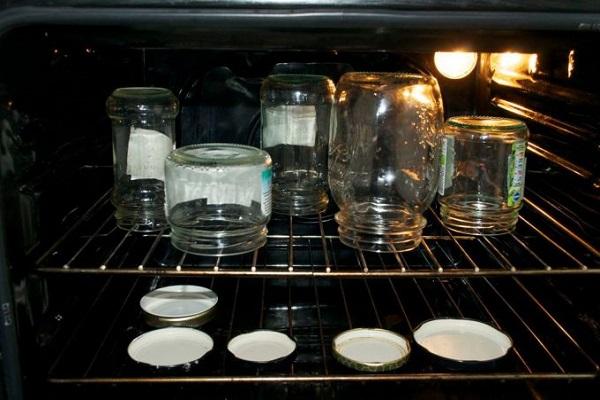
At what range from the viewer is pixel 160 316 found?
1140 millimetres

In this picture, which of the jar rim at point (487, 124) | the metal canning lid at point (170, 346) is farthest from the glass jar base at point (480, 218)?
the metal canning lid at point (170, 346)

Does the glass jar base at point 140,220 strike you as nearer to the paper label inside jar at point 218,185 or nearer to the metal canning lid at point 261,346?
the paper label inside jar at point 218,185

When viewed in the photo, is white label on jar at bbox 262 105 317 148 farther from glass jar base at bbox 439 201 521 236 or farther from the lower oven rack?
glass jar base at bbox 439 201 521 236

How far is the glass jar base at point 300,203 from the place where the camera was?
116 cm

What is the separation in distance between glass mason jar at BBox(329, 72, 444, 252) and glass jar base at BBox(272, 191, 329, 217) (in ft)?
0.22

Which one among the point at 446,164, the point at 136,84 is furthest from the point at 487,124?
the point at 136,84

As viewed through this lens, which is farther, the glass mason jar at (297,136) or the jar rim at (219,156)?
the glass mason jar at (297,136)

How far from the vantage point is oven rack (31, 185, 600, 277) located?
2.87ft

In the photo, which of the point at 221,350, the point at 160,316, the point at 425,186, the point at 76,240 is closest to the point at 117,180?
the point at 76,240

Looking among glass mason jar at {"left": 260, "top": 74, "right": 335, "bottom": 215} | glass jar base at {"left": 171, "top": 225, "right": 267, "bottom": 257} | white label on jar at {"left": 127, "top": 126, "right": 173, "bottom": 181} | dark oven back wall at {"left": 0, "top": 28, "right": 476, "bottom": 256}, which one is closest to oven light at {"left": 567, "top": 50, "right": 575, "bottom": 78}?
dark oven back wall at {"left": 0, "top": 28, "right": 476, "bottom": 256}

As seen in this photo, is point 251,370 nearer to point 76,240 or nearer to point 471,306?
point 76,240

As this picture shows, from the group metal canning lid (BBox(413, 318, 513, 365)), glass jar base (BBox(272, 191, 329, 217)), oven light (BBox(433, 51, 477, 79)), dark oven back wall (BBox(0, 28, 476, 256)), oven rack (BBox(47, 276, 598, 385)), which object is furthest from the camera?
oven light (BBox(433, 51, 477, 79))

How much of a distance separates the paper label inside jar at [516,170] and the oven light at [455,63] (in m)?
0.34

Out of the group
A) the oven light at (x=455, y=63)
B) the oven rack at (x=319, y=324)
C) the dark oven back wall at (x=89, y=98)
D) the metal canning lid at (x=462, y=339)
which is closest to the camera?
the dark oven back wall at (x=89, y=98)
